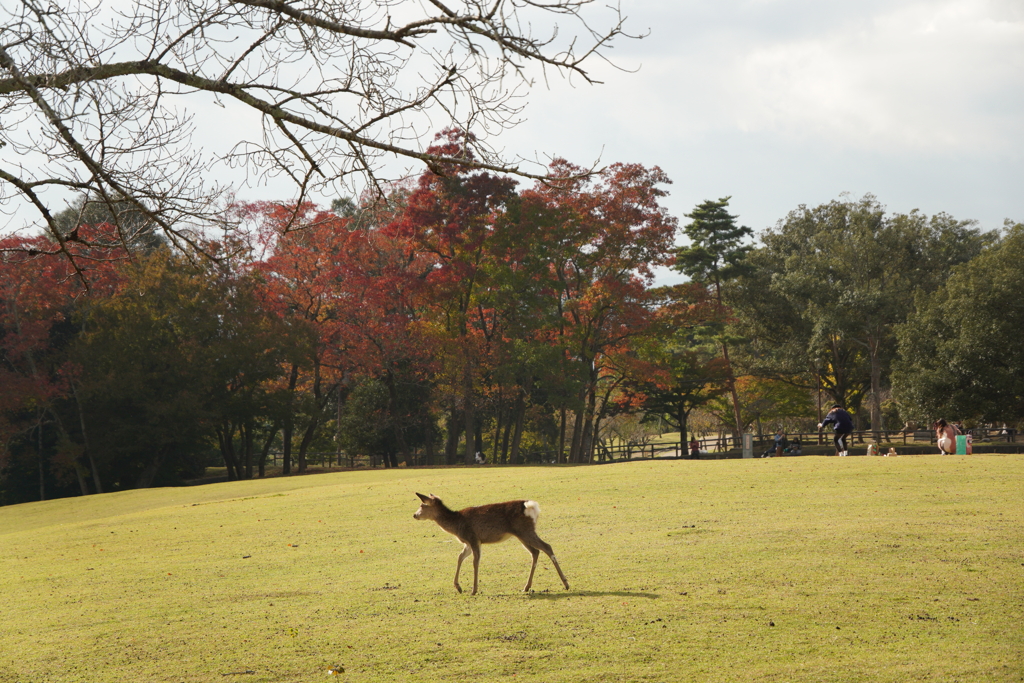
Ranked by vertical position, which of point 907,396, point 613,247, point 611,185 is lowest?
point 907,396

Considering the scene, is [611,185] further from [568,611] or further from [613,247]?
[568,611]

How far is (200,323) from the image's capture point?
113 ft

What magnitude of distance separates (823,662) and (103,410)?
32.8 m

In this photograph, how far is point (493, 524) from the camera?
791 centimetres

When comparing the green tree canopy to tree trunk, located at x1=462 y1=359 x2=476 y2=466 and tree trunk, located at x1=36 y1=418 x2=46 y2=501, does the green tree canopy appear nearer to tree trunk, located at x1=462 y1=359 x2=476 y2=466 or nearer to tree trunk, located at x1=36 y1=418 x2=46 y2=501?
tree trunk, located at x1=462 y1=359 x2=476 y2=466

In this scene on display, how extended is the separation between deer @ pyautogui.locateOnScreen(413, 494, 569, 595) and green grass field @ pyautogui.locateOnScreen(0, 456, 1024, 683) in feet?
1.26

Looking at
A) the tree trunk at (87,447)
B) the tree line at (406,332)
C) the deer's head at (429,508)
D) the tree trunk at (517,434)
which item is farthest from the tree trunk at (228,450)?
the deer's head at (429,508)

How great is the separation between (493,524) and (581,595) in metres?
1.01

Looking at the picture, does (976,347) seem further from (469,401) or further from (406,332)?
(406,332)

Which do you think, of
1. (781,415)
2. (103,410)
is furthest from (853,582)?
(781,415)

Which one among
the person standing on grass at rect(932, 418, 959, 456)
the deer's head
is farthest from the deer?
the person standing on grass at rect(932, 418, 959, 456)

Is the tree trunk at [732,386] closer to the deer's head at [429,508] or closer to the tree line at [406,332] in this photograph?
the tree line at [406,332]

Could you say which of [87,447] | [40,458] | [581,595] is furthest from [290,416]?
[581,595]

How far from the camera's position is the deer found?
305 inches
